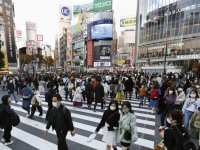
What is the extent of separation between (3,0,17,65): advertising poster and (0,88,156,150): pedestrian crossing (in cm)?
5106

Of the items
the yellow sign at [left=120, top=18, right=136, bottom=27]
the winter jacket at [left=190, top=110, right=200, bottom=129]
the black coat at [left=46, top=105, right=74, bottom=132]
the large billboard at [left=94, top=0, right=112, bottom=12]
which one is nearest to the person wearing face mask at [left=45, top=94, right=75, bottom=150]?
the black coat at [left=46, top=105, right=74, bottom=132]

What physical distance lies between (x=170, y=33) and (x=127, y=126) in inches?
1710

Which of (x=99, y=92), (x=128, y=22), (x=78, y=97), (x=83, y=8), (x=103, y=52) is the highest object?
(x=83, y=8)

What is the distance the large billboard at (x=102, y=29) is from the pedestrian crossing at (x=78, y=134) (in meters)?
53.9

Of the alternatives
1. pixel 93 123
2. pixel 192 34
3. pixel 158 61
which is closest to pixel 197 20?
pixel 192 34

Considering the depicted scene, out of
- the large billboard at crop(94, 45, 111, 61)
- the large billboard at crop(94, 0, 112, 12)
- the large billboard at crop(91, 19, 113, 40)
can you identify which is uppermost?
the large billboard at crop(94, 0, 112, 12)

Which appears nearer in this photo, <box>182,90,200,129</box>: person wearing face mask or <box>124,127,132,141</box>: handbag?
<box>124,127,132,141</box>: handbag

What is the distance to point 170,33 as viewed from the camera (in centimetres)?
4425

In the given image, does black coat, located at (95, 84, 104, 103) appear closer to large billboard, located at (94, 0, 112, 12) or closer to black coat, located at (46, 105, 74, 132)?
black coat, located at (46, 105, 74, 132)

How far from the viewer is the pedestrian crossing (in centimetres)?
569

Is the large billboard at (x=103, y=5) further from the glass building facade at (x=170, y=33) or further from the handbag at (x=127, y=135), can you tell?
the handbag at (x=127, y=135)

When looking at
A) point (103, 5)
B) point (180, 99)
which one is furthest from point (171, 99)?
point (103, 5)

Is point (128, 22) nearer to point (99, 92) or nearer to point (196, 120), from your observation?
point (99, 92)

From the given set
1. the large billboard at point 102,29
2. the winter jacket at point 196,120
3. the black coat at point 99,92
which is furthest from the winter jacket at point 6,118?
the large billboard at point 102,29
